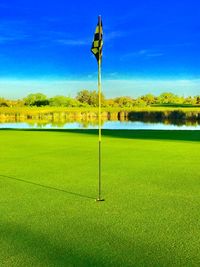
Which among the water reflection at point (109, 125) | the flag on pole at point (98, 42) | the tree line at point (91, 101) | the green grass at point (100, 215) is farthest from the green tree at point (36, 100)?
the flag on pole at point (98, 42)

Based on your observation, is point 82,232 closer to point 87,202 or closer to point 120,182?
point 87,202

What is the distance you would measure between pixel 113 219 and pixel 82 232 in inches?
22.6

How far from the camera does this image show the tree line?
88.8m

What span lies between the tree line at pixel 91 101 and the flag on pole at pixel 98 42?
79.7 meters

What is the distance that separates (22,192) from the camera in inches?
229

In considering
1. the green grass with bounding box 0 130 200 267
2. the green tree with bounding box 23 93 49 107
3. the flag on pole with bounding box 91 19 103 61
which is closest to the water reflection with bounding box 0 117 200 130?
the green grass with bounding box 0 130 200 267

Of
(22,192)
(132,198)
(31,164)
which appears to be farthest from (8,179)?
(132,198)

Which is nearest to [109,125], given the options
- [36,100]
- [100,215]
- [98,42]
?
[98,42]

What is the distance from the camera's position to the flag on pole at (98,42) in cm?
502

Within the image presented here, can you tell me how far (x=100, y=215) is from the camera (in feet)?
15.3

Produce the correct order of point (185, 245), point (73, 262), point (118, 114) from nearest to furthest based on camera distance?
point (73, 262)
point (185, 245)
point (118, 114)

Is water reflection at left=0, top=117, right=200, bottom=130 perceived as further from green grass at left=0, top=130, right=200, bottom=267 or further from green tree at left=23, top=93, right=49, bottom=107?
green tree at left=23, top=93, right=49, bottom=107

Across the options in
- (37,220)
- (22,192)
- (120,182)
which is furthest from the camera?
(120,182)

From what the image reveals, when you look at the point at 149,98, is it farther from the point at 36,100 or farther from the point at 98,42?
the point at 98,42
